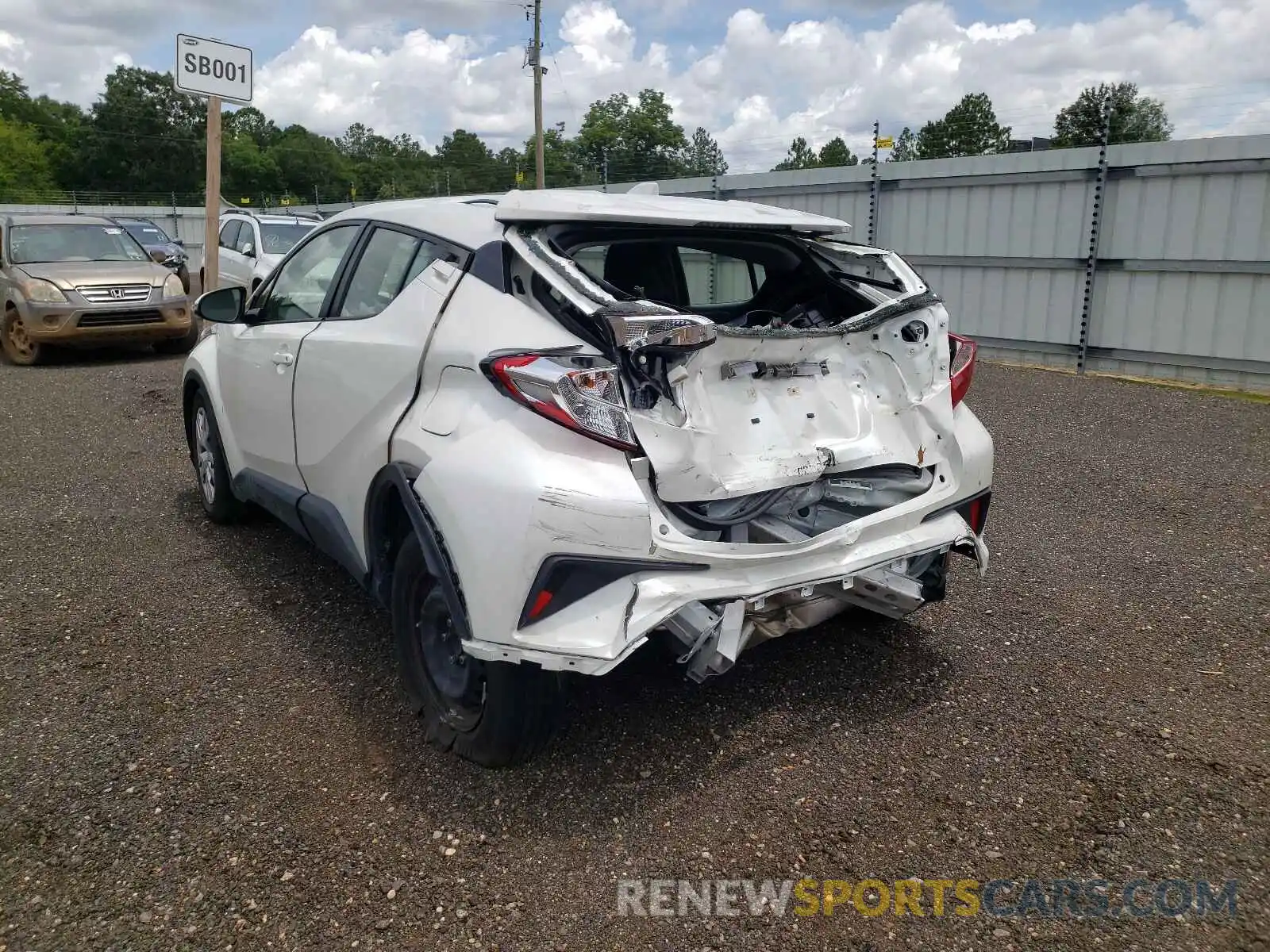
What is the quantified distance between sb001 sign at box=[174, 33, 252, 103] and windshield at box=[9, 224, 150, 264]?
3.90 m

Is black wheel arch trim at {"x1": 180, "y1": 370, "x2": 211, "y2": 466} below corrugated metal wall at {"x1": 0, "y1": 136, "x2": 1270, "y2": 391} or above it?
below

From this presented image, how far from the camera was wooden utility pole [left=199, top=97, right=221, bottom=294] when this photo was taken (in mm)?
9508

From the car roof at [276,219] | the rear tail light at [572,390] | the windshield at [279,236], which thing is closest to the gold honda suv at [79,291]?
the windshield at [279,236]

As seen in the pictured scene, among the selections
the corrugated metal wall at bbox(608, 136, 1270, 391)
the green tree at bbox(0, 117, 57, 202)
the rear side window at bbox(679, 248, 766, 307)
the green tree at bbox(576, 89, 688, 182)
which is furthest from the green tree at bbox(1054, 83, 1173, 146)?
the green tree at bbox(0, 117, 57, 202)

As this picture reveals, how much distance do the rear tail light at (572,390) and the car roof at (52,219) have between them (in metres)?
12.1

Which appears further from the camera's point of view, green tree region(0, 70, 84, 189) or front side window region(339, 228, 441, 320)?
green tree region(0, 70, 84, 189)

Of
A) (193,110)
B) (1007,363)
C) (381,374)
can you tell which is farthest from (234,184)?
(381,374)

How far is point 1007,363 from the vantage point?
11492mm

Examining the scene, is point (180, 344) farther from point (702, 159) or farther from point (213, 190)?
point (702, 159)

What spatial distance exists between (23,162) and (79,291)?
7656 cm

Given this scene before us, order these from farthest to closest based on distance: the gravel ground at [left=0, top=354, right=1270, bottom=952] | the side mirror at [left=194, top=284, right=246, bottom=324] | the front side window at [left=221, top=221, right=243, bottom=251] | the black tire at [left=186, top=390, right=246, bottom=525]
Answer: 1. the front side window at [left=221, top=221, right=243, bottom=251]
2. the black tire at [left=186, top=390, right=246, bottom=525]
3. the side mirror at [left=194, top=284, right=246, bottom=324]
4. the gravel ground at [left=0, top=354, right=1270, bottom=952]

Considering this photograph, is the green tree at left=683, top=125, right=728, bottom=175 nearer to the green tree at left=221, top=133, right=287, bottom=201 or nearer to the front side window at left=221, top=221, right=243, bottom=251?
the front side window at left=221, top=221, right=243, bottom=251

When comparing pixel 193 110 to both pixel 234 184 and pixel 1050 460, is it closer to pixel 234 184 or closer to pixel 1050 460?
pixel 234 184

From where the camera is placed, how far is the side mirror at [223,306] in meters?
4.64
